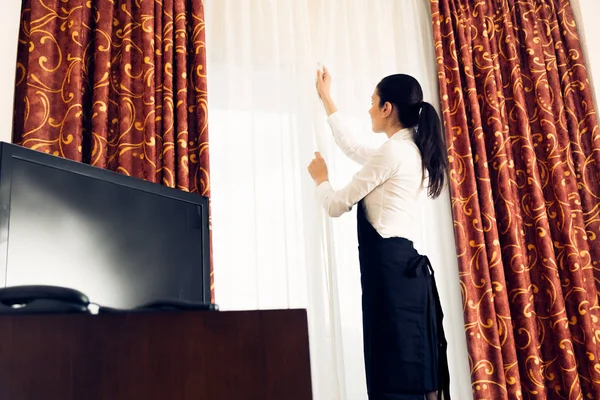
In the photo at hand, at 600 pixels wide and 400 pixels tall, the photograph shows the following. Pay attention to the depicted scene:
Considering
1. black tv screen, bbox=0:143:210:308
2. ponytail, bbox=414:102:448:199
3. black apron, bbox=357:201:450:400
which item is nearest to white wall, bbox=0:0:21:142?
black tv screen, bbox=0:143:210:308

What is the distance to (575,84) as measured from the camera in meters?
2.35

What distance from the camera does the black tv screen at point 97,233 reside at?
1.00 meters

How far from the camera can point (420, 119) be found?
1694 mm

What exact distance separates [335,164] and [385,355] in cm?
82

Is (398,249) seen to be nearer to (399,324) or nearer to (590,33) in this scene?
(399,324)

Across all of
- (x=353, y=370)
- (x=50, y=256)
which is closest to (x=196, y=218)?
(x=50, y=256)

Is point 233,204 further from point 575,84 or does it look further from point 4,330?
point 575,84

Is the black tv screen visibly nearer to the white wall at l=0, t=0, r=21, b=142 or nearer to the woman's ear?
the white wall at l=0, t=0, r=21, b=142

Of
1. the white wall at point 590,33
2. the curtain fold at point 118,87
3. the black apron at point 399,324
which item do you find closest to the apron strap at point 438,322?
the black apron at point 399,324

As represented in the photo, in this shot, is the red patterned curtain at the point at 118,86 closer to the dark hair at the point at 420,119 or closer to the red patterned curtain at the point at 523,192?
the dark hair at the point at 420,119

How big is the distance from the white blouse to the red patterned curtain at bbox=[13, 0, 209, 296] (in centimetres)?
52

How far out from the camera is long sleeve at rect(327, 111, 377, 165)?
1826 millimetres

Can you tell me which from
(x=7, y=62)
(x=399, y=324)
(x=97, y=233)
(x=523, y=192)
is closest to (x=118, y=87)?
(x=7, y=62)

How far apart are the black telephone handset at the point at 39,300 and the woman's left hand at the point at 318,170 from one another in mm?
1096
